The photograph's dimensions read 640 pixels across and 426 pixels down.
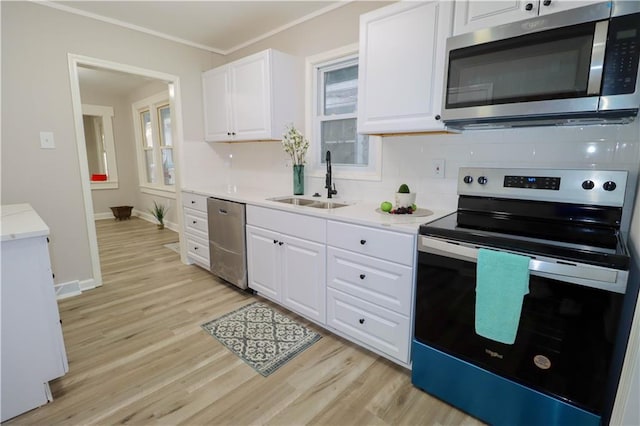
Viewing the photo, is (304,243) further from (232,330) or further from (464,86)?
(464,86)

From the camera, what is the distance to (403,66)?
5.98ft

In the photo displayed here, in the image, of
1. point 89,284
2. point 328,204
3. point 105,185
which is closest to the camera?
point 328,204

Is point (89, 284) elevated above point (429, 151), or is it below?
below

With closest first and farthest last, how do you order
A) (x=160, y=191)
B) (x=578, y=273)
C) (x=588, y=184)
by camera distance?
1. (x=578, y=273)
2. (x=588, y=184)
3. (x=160, y=191)

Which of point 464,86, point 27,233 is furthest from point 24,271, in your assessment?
point 464,86

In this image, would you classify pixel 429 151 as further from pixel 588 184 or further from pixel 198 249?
pixel 198 249

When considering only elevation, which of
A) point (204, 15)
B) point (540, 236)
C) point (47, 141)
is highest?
point (204, 15)

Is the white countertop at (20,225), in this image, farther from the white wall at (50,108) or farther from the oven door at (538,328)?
the oven door at (538,328)

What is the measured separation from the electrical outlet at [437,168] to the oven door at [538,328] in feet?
2.33

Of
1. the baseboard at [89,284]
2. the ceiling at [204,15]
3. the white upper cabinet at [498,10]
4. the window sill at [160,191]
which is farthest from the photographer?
the window sill at [160,191]

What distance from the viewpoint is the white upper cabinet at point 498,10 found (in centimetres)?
131

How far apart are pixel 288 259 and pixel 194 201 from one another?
1.53m

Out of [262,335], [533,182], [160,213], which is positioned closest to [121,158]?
[160,213]

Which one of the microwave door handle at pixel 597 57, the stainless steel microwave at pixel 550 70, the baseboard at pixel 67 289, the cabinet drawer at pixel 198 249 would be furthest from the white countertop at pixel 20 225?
the microwave door handle at pixel 597 57
